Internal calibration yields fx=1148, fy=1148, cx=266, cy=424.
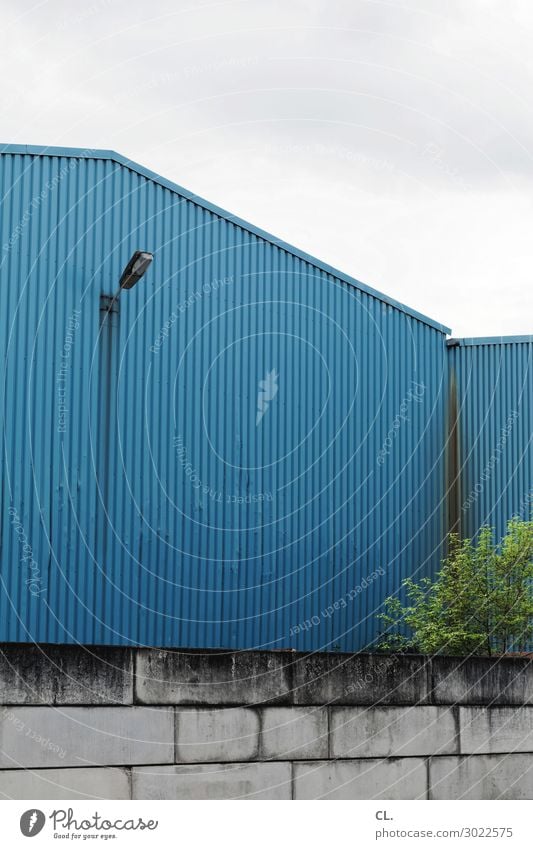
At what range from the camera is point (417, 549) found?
23.9 metres

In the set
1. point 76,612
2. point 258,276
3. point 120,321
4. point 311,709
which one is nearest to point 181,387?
point 120,321

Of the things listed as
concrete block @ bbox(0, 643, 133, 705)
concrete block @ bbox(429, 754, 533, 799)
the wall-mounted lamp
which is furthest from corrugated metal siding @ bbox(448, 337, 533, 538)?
concrete block @ bbox(0, 643, 133, 705)

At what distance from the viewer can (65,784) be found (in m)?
8.75

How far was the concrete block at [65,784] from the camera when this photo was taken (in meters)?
8.53

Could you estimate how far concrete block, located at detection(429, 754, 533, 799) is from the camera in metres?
10.7

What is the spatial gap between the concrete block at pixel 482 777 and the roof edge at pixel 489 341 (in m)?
14.9

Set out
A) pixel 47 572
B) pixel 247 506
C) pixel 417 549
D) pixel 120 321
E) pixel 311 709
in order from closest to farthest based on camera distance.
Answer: pixel 311 709
pixel 47 572
pixel 120 321
pixel 247 506
pixel 417 549

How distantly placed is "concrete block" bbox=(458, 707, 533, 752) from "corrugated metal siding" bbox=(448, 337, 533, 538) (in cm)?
1326

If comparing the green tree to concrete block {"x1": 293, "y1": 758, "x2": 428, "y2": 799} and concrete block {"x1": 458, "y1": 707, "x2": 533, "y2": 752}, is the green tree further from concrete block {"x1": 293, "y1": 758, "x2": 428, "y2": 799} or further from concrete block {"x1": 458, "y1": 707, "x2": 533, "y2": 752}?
concrete block {"x1": 293, "y1": 758, "x2": 428, "y2": 799}

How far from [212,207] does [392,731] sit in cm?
1252

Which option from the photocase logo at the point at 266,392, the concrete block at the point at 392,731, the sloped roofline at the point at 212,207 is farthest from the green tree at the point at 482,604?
the concrete block at the point at 392,731
